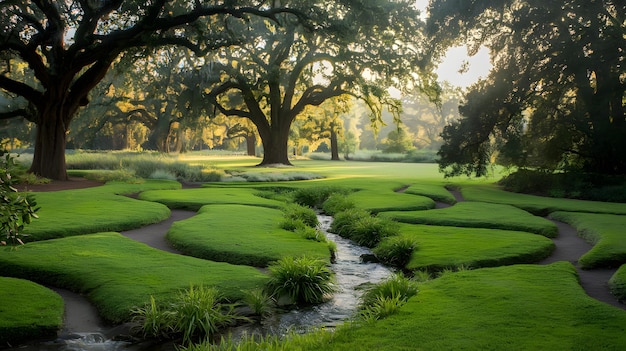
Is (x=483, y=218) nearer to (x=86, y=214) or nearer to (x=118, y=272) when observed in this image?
(x=118, y=272)

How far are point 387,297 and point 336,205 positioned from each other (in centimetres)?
1064

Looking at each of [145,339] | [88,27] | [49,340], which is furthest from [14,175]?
[88,27]

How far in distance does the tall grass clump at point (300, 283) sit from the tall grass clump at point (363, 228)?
163 inches

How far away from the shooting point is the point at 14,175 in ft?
17.4

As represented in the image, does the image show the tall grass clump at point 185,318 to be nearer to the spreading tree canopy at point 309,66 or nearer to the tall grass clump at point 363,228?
the tall grass clump at point 363,228

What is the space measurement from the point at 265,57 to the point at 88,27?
2176 cm

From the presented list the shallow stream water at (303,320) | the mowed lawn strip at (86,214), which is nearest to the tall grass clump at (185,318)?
the shallow stream water at (303,320)

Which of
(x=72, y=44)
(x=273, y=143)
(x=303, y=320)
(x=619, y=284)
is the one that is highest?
(x=72, y=44)

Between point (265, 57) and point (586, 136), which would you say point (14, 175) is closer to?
point (586, 136)

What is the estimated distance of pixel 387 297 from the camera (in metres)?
6.48

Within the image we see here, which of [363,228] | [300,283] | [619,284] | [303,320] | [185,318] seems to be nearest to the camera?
[185,318]

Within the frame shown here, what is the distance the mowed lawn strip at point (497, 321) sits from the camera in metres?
5.12

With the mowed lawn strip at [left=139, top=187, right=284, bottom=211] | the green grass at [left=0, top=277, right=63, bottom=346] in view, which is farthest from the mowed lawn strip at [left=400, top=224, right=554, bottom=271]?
the mowed lawn strip at [left=139, top=187, right=284, bottom=211]

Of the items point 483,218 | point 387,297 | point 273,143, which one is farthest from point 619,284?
point 273,143
